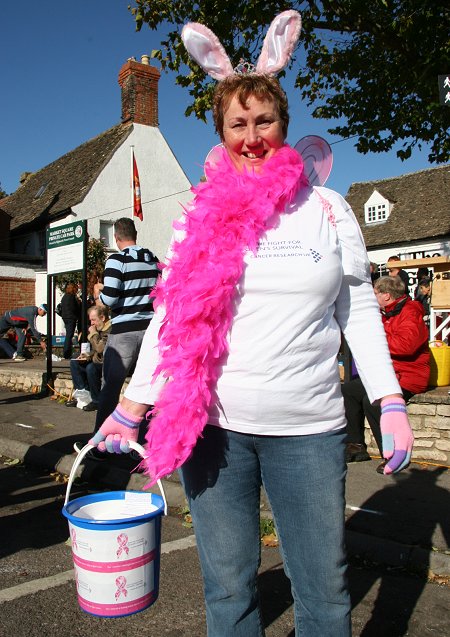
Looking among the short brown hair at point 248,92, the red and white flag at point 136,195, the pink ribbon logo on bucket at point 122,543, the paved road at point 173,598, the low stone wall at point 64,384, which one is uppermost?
the red and white flag at point 136,195

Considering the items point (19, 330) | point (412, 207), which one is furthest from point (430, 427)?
point (412, 207)

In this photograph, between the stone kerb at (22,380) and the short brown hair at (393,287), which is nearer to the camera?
the short brown hair at (393,287)

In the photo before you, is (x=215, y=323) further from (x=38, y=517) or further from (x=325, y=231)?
(x=38, y=517)

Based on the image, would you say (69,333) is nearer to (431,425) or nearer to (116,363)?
(116,363)

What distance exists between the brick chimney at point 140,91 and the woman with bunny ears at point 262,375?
2419 centimetres

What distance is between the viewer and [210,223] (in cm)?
189

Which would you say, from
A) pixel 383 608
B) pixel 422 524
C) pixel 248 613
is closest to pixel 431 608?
pixel 383 608

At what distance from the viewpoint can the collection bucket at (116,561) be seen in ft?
6.25

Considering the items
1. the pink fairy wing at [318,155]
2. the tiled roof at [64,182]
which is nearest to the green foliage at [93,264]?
the tiled roof at [64,182]

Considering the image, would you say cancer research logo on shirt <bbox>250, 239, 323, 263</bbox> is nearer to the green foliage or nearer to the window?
the green foliage

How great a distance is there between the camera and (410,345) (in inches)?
219

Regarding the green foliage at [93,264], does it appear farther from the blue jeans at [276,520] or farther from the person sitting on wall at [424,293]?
the blue jeans at [276,520]

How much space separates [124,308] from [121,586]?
3731 millimetres

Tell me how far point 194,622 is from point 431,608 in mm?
1185
